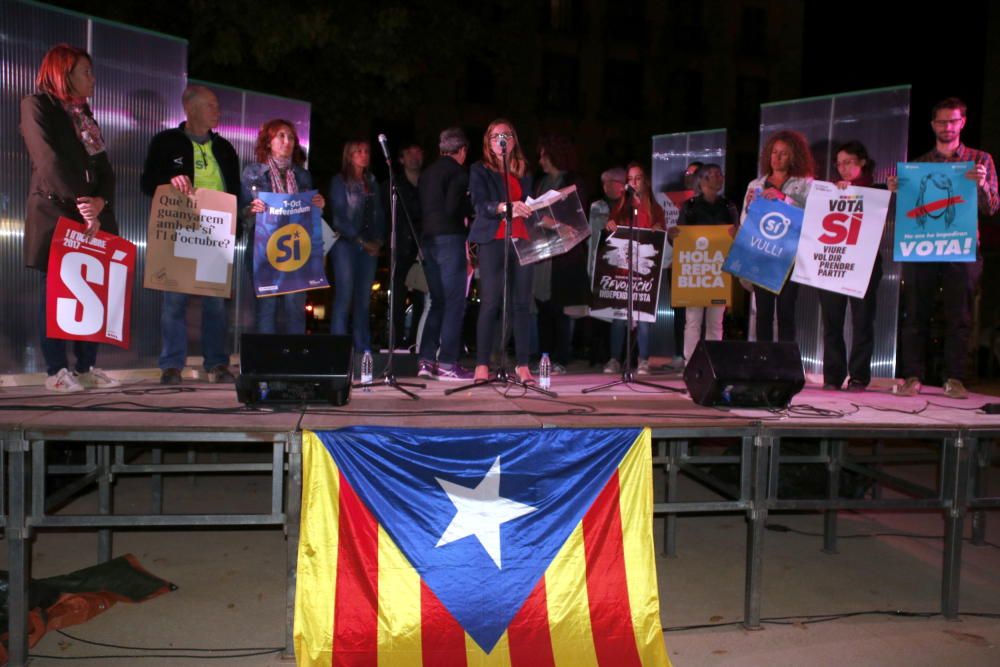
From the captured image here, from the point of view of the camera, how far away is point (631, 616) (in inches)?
141

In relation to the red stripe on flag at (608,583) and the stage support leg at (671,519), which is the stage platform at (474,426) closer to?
the stage support leg at (671,519)

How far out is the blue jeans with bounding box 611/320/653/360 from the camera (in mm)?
7876

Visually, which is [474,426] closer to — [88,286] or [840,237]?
[88,286]

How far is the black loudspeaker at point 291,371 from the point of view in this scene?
4.16m

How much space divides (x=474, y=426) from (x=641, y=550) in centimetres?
97

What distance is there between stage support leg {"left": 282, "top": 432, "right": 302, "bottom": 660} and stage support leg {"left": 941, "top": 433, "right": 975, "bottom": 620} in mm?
3344

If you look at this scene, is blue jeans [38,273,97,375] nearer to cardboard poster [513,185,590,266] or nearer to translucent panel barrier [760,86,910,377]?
cardboard poster [513,185,590,266]

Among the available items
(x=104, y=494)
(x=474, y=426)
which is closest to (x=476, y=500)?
(x=474, y=426)

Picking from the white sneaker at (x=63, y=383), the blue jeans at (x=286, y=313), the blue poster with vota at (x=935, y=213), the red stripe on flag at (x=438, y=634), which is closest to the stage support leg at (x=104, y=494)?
the white sneaker at (x=63, y=383)

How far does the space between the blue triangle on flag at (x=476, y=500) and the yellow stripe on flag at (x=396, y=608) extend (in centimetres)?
4

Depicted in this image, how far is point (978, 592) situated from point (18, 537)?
5122 mm

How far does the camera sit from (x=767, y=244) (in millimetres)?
6258

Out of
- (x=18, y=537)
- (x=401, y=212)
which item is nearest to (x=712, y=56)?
(x=401, y=212)

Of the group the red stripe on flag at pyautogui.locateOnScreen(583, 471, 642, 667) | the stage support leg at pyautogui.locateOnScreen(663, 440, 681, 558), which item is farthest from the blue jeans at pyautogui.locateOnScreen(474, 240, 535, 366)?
the red stripe on flag at pyautogui.locateOnScreen(583, 471, 642, 667)
